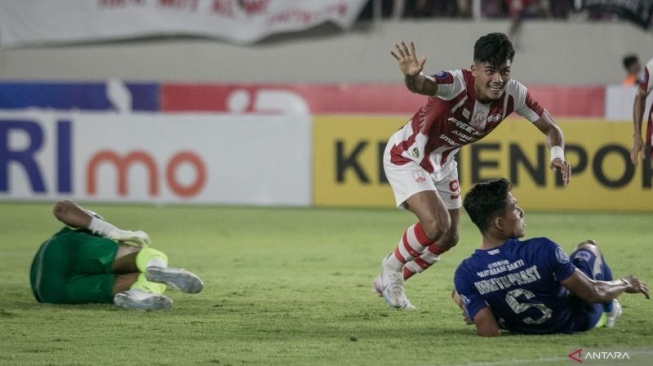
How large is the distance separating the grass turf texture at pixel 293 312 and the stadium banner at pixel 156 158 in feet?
6.21

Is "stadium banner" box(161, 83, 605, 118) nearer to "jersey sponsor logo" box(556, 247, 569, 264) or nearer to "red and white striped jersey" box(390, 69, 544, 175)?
"red and white striped jersey" box(390, 69, 544, 175)

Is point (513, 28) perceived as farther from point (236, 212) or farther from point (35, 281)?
point (35, 281)

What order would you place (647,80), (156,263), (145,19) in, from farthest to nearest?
(145,19) < (647,80) < (156,263)

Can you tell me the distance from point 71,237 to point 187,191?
790 centimetres

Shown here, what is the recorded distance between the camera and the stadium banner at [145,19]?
75.5ft

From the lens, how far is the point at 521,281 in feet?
25.0

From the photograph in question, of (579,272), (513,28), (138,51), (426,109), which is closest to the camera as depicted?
(579,272)

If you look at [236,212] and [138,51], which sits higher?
[138,51]

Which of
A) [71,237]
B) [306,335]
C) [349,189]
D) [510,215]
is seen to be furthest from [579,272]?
[349,189]

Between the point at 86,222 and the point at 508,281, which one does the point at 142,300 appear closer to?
the point at 86,222

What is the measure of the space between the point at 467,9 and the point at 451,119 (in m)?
13.7

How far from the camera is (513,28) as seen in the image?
2220cm

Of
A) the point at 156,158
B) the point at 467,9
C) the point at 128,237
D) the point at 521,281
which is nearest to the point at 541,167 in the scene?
the point at 156,158

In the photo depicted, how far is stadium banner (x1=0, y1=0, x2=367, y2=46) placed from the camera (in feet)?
75.5
